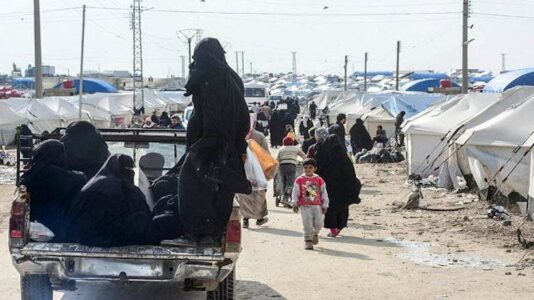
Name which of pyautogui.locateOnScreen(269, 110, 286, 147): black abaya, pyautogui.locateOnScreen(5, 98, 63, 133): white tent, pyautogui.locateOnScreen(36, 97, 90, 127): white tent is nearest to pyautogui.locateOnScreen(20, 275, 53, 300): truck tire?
pyautogui.locateOnScreen(269, 110, 286, 147): black abaya

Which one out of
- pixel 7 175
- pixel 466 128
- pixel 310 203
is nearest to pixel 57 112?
pixel 7 175

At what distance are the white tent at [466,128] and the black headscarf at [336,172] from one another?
5.15m

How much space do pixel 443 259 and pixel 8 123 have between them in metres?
24.7

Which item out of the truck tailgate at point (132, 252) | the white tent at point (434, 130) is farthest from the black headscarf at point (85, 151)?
the white tent at point (434, 130)

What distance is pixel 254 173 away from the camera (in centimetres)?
1159

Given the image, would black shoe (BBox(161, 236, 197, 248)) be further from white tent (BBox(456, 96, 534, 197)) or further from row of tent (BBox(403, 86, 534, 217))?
white tent (BBox(456, 96, 534, 197))

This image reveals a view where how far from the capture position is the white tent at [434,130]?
63.7 ft

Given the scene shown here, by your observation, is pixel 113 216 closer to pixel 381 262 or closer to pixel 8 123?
pixel 381 262

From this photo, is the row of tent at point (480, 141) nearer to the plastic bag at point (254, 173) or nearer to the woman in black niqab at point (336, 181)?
the woman in black niqab at point (336, 181)

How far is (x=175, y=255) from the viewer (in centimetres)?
652

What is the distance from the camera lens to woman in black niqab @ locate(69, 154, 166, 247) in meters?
6.57

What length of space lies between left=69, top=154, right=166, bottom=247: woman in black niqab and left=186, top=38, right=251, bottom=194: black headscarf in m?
0.57

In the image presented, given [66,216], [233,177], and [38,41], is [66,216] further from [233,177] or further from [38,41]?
[38,41]

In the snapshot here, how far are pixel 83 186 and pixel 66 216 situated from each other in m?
0.30
